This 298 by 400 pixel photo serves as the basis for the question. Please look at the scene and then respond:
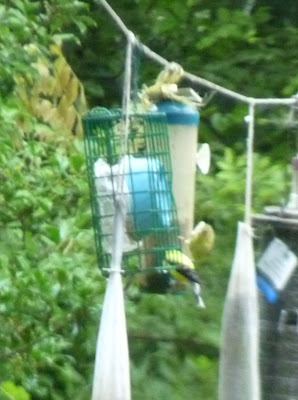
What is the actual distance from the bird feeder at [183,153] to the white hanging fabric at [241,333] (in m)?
0.31

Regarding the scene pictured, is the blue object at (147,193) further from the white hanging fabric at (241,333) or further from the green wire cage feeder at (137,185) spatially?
the white hanging fabric at (241,333)

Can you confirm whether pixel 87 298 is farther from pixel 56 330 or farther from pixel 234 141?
pixel 234 141

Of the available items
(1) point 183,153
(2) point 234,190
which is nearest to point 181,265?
(1) point 183,153

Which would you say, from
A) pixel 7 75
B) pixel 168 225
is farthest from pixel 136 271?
pixel 7 75

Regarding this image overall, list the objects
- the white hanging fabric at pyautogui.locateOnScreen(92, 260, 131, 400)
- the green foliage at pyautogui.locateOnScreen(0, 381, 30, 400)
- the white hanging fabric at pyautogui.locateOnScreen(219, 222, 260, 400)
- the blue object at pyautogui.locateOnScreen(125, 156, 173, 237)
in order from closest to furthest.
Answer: the white hanging fabric at pyautogui.locateOnScreen(92, 260, 131, 400), the white hanging fabric at pyautogui.locateOnScreen(219, 222, 260, 400), the blue object at pyautogui.locateOnScreen(125, 156, 173, 237), the green foliage at pyautogui.locateOnScreen(0, 381, 30, 400)

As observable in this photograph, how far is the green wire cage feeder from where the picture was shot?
81.8 inches

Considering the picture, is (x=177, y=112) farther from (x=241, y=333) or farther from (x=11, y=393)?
(x=11, y=393)

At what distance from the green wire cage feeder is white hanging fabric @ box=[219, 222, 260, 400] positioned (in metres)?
0.18

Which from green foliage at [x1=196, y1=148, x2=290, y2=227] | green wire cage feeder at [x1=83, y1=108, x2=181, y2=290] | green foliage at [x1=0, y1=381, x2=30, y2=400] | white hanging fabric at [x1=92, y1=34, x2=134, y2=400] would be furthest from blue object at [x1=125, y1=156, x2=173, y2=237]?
green foliage at [x1=196, y1=148, x2=290, y2=227]

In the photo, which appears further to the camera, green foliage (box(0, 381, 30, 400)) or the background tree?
the background tree

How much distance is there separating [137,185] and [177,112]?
242 mm

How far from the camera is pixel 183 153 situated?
2301mm

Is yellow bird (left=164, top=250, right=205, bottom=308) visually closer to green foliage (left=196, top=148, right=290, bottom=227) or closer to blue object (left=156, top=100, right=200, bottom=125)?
blue object (left=156, top=100, right=200, bottom=125)

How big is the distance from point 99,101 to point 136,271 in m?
1.96
